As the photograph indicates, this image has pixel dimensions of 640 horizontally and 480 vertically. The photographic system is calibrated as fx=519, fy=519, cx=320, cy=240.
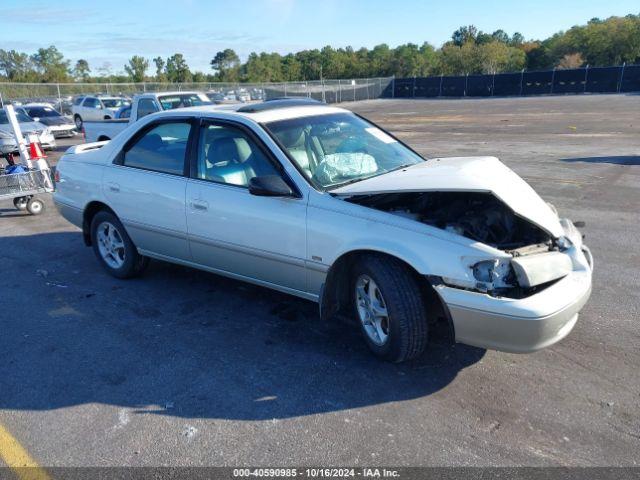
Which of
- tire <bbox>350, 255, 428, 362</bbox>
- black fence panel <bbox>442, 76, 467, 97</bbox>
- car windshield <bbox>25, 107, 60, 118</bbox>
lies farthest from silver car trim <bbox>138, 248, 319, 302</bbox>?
black fence panel <bbox>442, 76, 467, 97</bbox>

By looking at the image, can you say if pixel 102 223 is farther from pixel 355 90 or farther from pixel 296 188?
pixel 355 90

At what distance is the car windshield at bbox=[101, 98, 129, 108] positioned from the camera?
81.0 ft

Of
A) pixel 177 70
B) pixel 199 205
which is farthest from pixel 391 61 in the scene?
pixel 199 205

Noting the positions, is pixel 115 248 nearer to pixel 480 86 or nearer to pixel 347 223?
pixel 347 223

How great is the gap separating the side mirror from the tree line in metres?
82.1

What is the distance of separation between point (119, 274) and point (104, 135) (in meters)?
9.72

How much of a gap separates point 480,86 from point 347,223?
5143 centimetres

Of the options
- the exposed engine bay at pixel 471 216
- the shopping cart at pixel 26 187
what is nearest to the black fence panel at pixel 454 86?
the shopping cart at pixel 26 187

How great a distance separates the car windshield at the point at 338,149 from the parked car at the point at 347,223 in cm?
2

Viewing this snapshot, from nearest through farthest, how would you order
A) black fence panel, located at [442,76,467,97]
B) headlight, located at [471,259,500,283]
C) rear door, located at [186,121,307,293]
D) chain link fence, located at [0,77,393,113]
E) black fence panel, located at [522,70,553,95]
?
1. headlight, located at [471,259,500,283]
2. rear door, located at [186,121,307,293]
3. chain link fence, located at [0,77,393,113]
4. black fence panel, located at [522,70,553,95]
5. black fence panel, located at [442,76,467,97]

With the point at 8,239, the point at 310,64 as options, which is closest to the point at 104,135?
the point at 8,239

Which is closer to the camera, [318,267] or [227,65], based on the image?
[318,267]

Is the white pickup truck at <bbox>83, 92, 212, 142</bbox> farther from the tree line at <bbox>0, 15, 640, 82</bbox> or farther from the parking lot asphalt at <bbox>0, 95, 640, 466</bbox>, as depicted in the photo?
the tree line at <bbox>0, 15, 640, 82</bbox>

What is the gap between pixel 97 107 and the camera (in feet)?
81.0
